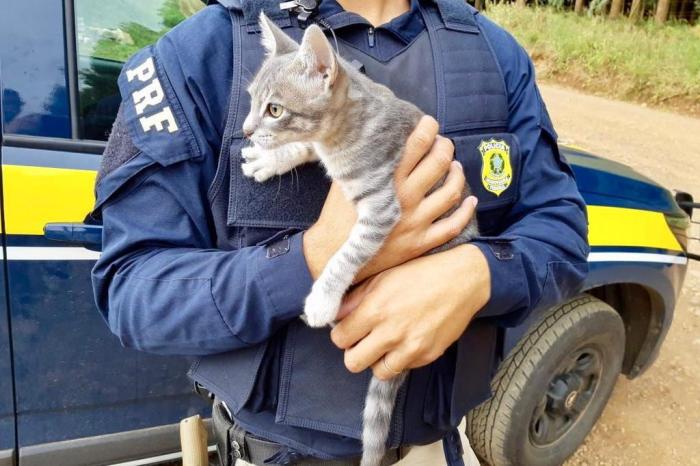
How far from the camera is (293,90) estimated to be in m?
1.77

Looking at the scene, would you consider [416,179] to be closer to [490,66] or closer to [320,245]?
[320,245]

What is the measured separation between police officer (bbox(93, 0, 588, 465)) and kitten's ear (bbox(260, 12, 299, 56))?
2 cm

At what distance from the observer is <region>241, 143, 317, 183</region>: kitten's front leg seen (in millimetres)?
1477

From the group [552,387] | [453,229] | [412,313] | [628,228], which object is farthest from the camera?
[552,387]

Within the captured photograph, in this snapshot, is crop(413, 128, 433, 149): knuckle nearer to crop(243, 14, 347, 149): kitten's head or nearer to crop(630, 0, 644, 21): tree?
crop(243, 14, 347, 149): kitten's head

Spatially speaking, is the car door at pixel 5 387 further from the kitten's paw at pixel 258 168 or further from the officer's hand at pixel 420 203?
the officer's hand at pixel 420 203

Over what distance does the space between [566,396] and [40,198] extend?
2719 millimetres

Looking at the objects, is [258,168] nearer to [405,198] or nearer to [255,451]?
[405,198]

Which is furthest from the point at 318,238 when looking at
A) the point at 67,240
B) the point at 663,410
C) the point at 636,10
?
the point at 636,10

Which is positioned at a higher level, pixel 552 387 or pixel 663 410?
pixel 552 387

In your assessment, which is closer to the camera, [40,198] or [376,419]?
[376,419]

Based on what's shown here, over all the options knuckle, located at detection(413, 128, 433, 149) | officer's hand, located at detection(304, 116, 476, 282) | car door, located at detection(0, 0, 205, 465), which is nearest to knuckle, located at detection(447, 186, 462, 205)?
officer's hand, located at detection(304, 116, 476, 282)

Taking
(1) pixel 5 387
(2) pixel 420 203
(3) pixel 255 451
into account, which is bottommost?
(1) pixel 5 387

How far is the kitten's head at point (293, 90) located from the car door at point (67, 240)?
79cm
